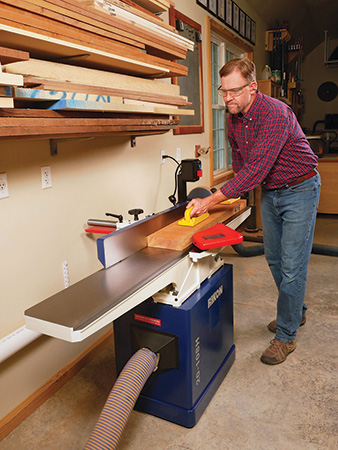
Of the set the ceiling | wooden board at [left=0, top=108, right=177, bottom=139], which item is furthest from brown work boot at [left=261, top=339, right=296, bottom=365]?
the ceiling

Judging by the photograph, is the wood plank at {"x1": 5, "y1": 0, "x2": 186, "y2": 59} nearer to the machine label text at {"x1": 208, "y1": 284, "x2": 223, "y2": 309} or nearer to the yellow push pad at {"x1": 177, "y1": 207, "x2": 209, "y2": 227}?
the yellow push pad at {"x1": 177, "y1": 207, "x2": 209, "y2": 227}

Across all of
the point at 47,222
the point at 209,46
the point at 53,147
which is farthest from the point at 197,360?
the point at 209,46

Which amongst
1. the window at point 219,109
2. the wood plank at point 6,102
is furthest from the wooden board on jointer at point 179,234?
the window at point 219,109

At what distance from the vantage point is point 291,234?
2.19m

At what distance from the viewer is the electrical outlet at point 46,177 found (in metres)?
1.99

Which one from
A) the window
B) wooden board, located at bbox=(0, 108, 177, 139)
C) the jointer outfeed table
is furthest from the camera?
the window

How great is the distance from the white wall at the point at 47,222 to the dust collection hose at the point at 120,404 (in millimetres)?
683

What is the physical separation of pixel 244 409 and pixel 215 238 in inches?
35.6

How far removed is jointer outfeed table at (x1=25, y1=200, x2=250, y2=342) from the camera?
3.72ft

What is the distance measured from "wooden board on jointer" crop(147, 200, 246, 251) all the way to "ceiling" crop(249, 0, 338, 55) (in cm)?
427

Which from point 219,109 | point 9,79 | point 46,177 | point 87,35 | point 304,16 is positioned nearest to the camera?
point 9,79

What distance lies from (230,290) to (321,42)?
7444 mm

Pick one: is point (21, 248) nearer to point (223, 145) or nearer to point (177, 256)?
point (177, 256)

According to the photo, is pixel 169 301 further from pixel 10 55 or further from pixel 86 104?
pixel 10 55
